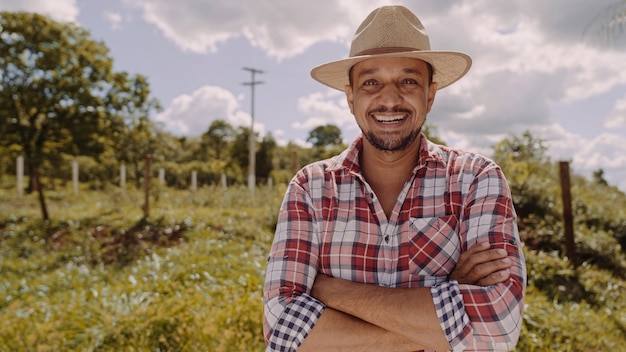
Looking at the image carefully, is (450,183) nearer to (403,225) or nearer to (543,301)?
(403,225)

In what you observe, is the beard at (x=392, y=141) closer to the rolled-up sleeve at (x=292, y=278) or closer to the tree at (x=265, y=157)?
the rolled-up sleeve at (x=292, y=278)

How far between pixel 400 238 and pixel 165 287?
4470mm

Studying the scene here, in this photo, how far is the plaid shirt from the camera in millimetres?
1857

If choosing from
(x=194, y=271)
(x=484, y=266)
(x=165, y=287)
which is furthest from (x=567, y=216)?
(x=484, y=266)

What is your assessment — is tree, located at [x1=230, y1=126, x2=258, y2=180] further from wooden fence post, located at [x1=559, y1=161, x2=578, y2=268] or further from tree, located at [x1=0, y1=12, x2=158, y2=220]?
wooden fence post, located at [x1=559, y1=161, x2=578, y2=268]

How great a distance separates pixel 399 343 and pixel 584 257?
Answer: 24.1 feet

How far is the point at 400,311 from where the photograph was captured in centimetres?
178

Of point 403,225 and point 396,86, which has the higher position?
point 396,86

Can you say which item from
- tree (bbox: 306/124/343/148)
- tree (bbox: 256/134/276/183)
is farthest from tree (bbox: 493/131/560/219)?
tree (bbox: 306/124/343/148)

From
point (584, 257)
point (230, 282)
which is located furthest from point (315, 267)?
point (584, 257)

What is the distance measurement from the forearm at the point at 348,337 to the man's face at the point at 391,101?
696 mm

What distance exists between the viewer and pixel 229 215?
11.5 meters

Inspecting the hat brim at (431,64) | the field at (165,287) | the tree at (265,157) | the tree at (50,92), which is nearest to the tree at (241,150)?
the tree at (265,157)

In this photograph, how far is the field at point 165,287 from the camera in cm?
460
